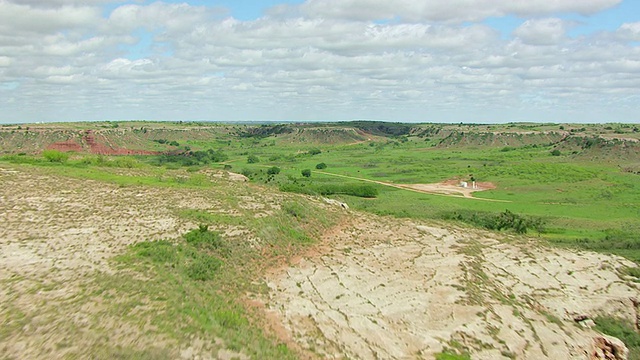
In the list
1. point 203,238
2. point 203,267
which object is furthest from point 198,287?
point 203,238

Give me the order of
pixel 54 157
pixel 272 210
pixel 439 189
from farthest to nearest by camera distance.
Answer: pixel 439 189
pixel 54 157
pixel 272 210

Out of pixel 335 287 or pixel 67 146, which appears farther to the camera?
pixel 67 146

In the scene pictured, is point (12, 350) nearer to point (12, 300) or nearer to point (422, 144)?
point (12, 300)

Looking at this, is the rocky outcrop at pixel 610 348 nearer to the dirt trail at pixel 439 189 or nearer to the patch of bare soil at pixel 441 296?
the patch of bare soil at pixel 441 296

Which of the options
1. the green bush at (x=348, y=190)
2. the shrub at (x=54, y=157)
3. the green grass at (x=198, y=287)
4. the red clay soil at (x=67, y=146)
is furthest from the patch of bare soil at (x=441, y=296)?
the red clay soil at (x=67, y=146)

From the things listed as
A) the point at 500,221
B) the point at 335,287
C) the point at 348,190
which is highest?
the point at 335,287

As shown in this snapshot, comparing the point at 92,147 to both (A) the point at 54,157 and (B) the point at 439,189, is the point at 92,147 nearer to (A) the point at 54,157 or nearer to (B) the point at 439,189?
(A) the point at 54,157

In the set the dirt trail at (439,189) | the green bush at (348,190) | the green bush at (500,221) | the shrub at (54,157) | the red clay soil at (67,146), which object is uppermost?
the shrub at (54,157)
